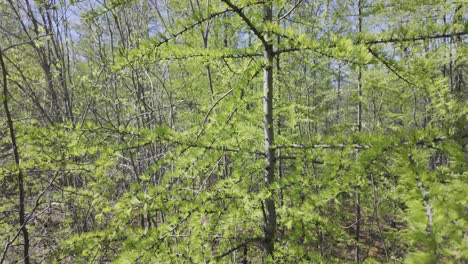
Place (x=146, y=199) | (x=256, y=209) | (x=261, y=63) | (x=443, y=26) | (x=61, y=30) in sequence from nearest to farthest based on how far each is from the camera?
(x=443, y=26) → (x=146, y=199) → (x=261, y=63) → (x=256, y=209) → (x=61, y=30)

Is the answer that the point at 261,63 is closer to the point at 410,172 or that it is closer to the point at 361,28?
the point at 410,172

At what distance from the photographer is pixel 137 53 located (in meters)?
1.45

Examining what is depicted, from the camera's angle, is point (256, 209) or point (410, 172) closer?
point (410, 172)

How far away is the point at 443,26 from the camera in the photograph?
1322mm

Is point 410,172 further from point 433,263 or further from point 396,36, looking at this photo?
point 396,36

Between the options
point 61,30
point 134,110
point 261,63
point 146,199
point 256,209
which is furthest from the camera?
point 134,110

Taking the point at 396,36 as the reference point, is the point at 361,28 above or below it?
above

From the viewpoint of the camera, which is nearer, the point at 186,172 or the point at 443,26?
the point at 443,26

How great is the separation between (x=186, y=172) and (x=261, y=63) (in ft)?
2.91

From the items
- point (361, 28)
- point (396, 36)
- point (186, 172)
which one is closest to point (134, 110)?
point (186, 172)

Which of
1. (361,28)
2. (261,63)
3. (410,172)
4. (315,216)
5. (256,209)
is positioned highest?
(361,28)

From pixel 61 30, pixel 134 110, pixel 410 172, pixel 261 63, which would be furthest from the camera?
pixel 134 110

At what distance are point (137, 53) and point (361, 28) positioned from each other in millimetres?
5514

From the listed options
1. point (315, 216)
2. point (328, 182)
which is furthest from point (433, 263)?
point (315, 216)
